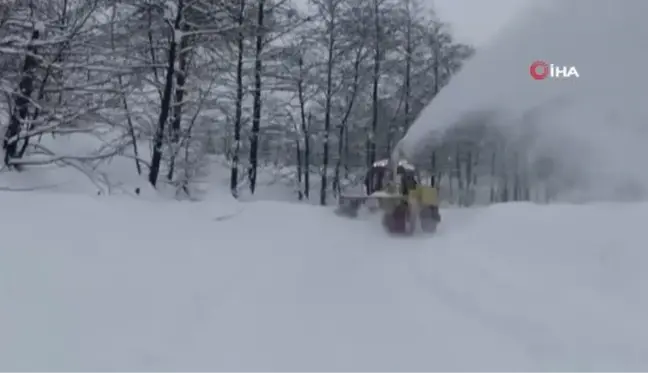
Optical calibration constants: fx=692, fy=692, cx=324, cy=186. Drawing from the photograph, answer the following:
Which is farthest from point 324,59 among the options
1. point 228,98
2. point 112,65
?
point 112,65

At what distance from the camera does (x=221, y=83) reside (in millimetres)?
18531

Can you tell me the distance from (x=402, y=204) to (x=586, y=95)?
3721mm

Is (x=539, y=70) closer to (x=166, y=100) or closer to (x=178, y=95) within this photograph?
(x=166, y=100)

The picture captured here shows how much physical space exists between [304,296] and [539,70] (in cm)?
344

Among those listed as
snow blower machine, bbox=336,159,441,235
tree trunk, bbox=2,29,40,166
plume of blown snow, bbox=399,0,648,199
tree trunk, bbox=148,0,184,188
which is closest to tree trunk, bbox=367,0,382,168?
tree trunk, bbox=148,0,184,188

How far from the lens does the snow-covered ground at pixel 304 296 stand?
4121mm

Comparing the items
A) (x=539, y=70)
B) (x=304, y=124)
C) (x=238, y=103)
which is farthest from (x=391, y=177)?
(x=304, y=124)

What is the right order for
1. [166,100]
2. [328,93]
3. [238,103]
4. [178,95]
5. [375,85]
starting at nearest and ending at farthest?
[166,100] < [178,95] < [238,103] < [328,93] < [375,85]

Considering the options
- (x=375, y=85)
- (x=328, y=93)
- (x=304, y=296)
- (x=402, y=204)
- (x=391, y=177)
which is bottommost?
(x=304, y=296)

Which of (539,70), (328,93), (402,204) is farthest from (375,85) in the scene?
(539,70)

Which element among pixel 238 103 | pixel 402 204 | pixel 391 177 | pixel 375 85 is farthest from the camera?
pixel 375 85

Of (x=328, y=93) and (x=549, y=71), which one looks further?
(x=328, y=93)

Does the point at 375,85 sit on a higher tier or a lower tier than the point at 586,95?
higher

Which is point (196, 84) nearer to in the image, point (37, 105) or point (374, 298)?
point (37, 105)
